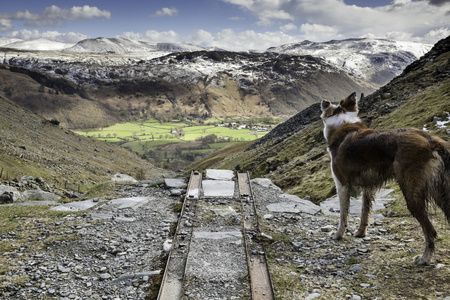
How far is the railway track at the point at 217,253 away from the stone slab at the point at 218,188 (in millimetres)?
54

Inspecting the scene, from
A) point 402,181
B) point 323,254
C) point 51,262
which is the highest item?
point 402,181

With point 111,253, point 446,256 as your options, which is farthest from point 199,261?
point 446,256

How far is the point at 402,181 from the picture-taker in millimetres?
6320

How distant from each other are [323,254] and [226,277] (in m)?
2.77

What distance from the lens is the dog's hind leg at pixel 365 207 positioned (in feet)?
27.1

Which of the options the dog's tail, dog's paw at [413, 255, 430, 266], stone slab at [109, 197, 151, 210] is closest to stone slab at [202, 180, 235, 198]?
stone slab at [109, 197, 151, 210]

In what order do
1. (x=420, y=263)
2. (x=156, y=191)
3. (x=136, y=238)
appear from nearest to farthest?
1. (x=420, y=263)
2. (x=136, y=238)
3. (x=156, y=191)

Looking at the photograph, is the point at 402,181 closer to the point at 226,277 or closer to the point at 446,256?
the point at 446,256

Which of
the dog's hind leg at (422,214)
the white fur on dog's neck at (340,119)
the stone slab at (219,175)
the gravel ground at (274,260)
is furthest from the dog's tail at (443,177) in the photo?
the stone slab at (219,175)

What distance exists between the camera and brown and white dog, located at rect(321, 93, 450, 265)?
19.7 ft

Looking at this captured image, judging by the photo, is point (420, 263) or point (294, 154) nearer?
point (420, 263)

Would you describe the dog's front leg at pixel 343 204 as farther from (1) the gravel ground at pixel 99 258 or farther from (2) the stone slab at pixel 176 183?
(2) the stone slab at pixel 176 183

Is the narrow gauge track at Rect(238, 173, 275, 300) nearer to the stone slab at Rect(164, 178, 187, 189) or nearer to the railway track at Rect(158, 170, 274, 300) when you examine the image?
the railway track at Rect(158, 170, 274, 300)

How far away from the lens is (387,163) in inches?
270
